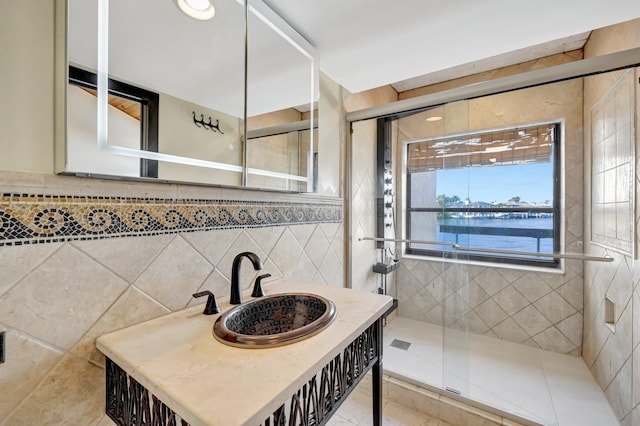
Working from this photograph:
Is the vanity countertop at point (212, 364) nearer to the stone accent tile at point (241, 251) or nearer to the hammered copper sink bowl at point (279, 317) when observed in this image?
the hammered copper sink bowl at point (279, 317)

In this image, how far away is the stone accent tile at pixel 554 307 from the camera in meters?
2.10

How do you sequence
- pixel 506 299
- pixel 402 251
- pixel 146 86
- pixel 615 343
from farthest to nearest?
1. pixel 402 251
2. pixel 506 299
3. pixel 615 343
4. pixel 146 86

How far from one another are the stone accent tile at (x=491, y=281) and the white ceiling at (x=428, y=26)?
175 cm

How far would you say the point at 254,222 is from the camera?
119 cm

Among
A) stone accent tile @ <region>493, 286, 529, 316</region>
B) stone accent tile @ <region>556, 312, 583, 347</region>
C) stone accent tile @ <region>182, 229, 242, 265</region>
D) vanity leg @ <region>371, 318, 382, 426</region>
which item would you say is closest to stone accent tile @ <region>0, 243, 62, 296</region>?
stone accent tile @ <region>182, 229, 242, 265</region>

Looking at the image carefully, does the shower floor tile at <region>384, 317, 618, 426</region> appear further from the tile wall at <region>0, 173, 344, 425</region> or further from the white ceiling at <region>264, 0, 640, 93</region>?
the white ceiling at <region>264, 0, 640, 93</region>

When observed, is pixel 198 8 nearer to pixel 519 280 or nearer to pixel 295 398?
pixel 295 398

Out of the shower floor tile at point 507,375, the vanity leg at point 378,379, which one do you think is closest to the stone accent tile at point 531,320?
the shower floor tile at point 507,375

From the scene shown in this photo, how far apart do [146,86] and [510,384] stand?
261 cm

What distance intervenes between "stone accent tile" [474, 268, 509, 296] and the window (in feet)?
0.40

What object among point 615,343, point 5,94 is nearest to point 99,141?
point 5,94

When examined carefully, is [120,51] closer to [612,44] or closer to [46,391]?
[46,391]

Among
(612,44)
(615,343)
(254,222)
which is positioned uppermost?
(612,44)

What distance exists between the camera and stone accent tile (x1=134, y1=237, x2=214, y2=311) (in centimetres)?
84
